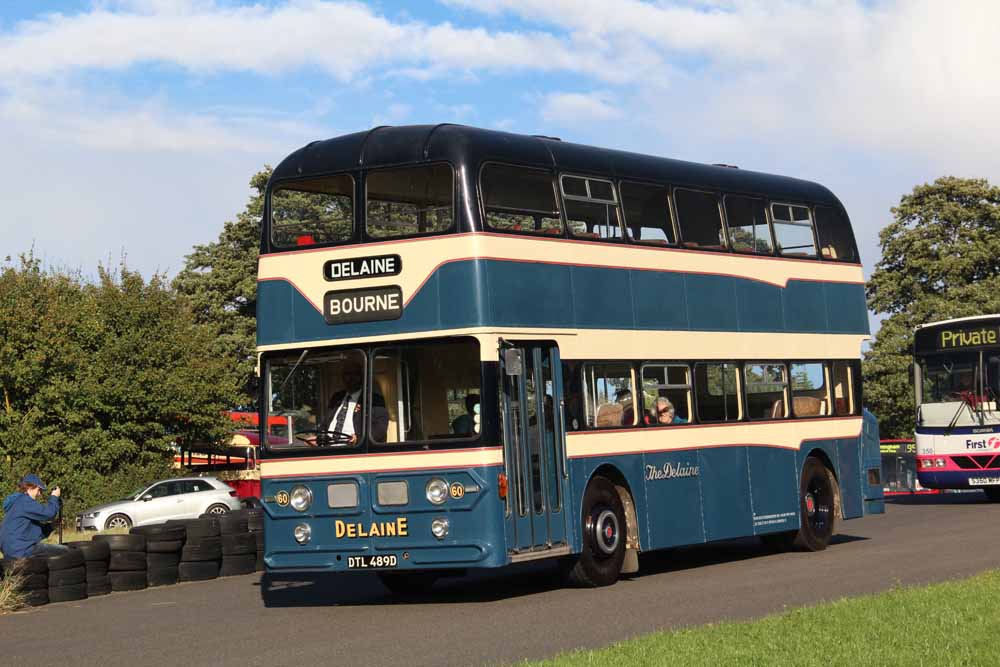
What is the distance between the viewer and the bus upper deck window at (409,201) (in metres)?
15.5

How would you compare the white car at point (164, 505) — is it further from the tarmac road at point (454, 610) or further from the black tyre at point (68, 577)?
the black tyre at point (68, 577)

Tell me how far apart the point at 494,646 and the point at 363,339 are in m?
4.41

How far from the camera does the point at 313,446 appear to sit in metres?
15.8

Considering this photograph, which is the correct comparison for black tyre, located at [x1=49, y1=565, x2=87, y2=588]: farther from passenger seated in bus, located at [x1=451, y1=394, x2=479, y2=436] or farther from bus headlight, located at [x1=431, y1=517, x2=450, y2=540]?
passenger seated in bus, located at [x1=451, y1=394, x2=479, y2=436]

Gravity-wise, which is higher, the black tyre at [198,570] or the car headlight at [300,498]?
the car headlight at [300,498]

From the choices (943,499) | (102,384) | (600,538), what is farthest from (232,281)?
(600,538)

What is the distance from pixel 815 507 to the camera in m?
21.3

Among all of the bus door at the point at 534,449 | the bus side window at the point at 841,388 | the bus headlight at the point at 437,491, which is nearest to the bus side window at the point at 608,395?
the bus door at the point at 534,449

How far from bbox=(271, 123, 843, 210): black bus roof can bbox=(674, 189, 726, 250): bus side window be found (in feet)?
1.27

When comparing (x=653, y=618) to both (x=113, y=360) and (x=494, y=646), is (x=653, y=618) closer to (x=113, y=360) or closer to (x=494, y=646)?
(x=494, y=646)

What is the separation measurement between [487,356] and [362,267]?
1.58 metres

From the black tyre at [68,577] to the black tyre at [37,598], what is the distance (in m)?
0.16

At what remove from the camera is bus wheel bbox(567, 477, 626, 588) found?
16531 millimetres

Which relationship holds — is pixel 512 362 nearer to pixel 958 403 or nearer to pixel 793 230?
pixel 793 230
